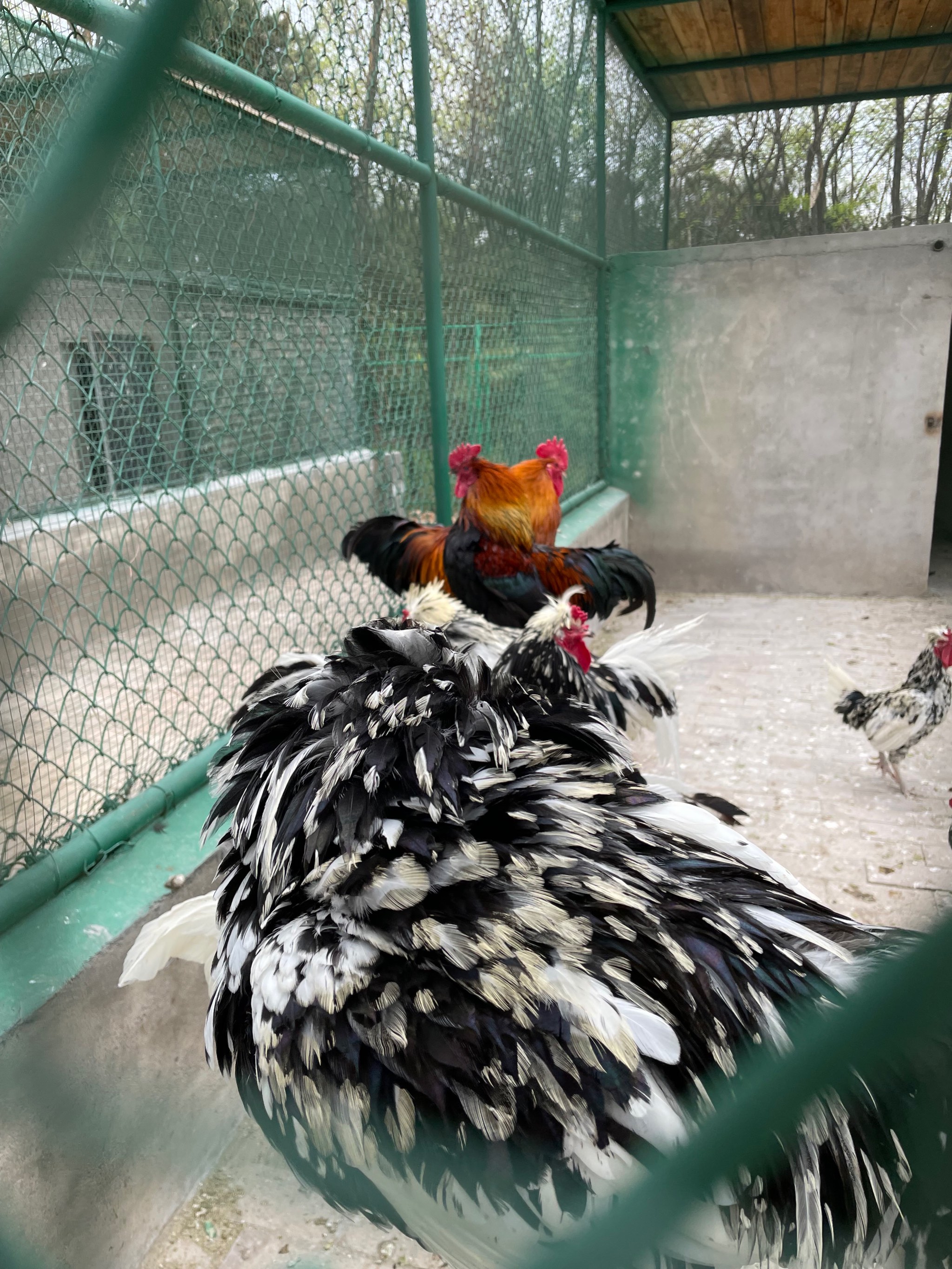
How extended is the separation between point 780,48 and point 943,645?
232 inches

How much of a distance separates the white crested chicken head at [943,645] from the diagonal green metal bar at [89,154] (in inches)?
150

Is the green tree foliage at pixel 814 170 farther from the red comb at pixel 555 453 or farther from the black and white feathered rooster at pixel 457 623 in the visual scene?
the black and white feathered rooster at pixel 457 623

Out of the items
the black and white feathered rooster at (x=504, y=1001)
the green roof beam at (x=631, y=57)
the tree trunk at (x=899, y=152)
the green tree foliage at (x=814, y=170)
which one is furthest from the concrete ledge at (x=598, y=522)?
the tree trunk at (x=899, y=152)

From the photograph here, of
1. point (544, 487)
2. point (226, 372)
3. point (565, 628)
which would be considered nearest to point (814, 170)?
point (544, 487)

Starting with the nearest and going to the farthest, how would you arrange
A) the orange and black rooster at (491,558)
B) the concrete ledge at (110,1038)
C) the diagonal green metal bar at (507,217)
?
the concrete ledge at (110,1038) → the orange and black rooster at (491,558) → the diagonal green metal bar at (507,217)

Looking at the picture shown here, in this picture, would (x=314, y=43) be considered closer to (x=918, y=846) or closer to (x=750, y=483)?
(x=918, y=846)

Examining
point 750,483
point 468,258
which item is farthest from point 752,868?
point 750,483

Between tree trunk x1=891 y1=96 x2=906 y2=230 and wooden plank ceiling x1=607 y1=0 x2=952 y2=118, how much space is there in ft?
0.49

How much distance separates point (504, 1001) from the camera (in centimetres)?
113

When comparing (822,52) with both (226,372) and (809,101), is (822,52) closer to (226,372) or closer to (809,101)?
(809,101)

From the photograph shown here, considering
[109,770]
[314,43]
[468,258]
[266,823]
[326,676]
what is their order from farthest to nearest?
[468,258] → [314,43] → [109,770] → [326,676] → [266,823]

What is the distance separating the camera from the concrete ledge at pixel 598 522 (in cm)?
545

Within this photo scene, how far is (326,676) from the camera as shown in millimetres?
1697

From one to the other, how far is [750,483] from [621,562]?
10.6 feet
